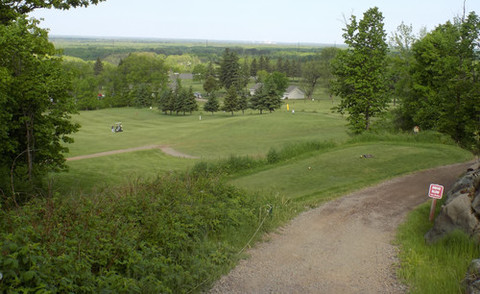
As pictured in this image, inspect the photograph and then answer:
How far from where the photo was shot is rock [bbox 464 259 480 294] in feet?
22.2

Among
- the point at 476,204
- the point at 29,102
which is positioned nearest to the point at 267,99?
the point at 29,102

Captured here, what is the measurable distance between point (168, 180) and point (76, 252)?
5454 millimetres

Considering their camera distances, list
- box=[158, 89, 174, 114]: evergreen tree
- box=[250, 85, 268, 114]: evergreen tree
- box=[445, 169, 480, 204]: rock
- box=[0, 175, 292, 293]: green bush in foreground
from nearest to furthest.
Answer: box=[0, 175, 292, 293]: green bush in foreground
box=[445, 169, 480, 204]: rock
box=[250, 85, 268, 114]: evergreen tree
box=[158, 89, 174, 114]: evergreen tree

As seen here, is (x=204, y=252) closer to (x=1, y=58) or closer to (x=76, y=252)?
(x=76, y=252)

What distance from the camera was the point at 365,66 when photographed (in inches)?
1151

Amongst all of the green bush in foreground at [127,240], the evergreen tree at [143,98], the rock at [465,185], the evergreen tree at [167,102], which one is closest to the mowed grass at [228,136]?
the evergreen tree at [167,102]

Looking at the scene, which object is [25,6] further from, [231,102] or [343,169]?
[231,102]

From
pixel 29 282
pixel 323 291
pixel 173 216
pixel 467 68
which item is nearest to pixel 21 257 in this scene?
pixel 29 282

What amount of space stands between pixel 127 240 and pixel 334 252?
4567 millimetres

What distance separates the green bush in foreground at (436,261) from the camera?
7641mm

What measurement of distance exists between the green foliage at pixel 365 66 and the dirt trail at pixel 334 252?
16411 mm

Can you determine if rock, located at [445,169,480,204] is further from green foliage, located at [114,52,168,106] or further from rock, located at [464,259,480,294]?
green foliage, located at [114,52,168,106]

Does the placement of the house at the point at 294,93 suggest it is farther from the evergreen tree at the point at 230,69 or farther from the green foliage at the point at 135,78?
the green foliage at the point at 135,78

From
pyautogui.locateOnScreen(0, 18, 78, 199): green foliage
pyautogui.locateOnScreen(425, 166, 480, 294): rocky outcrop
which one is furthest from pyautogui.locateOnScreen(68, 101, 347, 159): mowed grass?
pyautogui.locateOnScreen(425, 166, 480, 294): rocky outcrop
